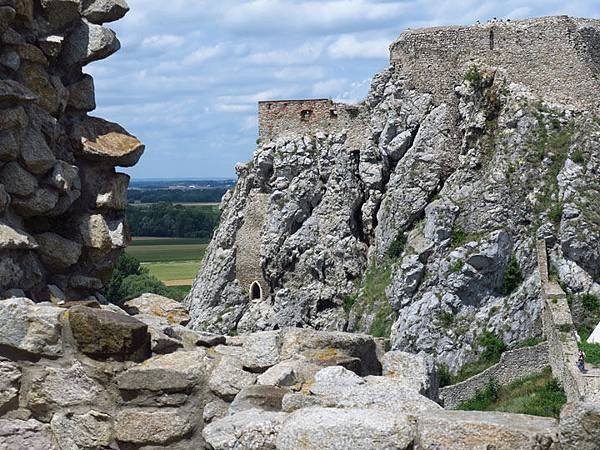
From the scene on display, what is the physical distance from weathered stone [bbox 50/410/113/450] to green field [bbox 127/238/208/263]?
2464 inches

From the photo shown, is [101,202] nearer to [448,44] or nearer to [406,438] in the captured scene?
[406,438]

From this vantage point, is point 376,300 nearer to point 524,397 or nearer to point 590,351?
point 524,397

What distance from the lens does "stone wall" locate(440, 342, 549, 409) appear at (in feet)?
81.5

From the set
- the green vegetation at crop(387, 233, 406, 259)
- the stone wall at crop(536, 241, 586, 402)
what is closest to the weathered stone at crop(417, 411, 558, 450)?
the stone wall at crop(536, 241, 586, 402)

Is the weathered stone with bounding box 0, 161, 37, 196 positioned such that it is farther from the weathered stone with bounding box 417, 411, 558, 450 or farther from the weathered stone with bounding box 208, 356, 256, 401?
the weathered stone with bounding box 417, 411, 558, 450

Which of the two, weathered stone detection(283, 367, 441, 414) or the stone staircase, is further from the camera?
the stone staircase

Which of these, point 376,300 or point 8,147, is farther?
point 376,300

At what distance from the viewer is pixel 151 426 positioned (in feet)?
16.0

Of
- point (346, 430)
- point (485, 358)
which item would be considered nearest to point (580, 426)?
point (346, 430)

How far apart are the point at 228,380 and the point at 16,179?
199cm

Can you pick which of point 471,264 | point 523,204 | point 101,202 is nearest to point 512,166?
point 523,204

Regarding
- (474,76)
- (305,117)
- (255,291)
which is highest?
(474,76)

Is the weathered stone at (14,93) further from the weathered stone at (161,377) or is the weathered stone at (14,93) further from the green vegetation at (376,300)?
the green vegetation at (376,300)

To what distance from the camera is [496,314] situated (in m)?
27.7
